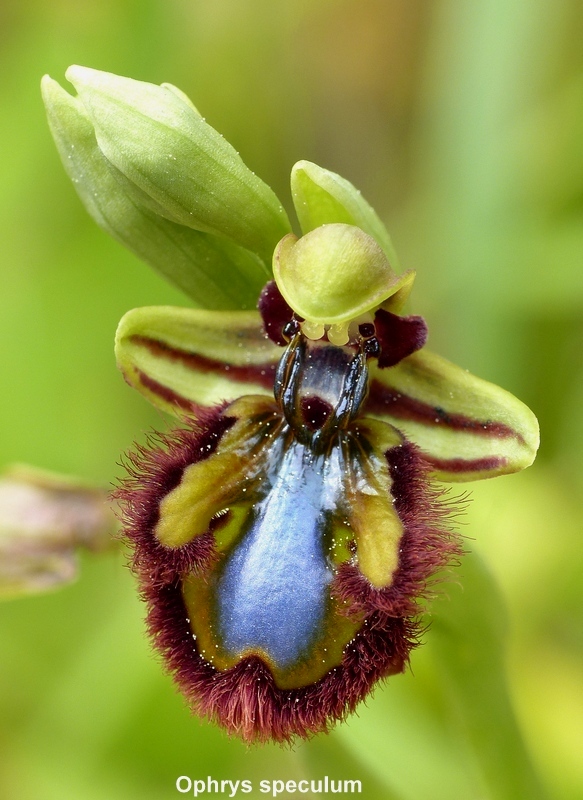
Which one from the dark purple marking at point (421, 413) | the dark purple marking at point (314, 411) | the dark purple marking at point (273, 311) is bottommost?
the dark purple marking at point (314, 411)

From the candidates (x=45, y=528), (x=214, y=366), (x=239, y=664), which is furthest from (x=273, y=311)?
(x=45, y=528)

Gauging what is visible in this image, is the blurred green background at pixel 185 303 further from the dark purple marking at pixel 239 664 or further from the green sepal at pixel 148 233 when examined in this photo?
the green sepal at pixel 148 233

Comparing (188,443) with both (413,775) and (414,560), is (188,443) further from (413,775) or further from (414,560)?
(413,775)

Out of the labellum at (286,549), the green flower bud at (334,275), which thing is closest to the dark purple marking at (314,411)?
the labellum at (286,549)

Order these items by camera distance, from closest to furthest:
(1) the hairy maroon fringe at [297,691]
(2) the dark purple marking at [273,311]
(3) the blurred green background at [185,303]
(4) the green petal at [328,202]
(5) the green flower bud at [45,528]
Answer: (1) the hairy maroon fringe at [297,691]
(4) the green petal at [328,202]
(2) the dark purple marking at [273,311]
(5) the green flower bud at [45,528]
(3) the blurred green background at [185,303]

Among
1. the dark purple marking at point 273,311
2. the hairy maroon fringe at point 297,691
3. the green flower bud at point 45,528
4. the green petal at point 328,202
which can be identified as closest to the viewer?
the hairy maroon fringe at point 297,691

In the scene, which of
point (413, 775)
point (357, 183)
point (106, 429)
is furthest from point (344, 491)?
point (357, 183)
